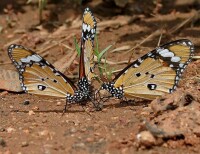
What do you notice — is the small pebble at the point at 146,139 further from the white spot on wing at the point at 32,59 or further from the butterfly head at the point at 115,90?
the white spot on wing at the point at 32,59

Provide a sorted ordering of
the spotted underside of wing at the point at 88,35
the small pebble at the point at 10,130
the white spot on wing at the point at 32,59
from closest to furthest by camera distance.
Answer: the small pebble at the point at 10,130
the white spot on wing at the point at 32,59
the spotted underside of wing at the point at 88,35

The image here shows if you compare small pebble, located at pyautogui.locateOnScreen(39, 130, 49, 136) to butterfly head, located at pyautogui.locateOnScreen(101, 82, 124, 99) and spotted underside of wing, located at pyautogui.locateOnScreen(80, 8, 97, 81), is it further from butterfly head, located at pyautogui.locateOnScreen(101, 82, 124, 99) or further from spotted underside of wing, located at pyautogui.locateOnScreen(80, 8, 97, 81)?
spotted underside of wing, located at pyautogui.locateOnScreen(80, 8, 97, 81)

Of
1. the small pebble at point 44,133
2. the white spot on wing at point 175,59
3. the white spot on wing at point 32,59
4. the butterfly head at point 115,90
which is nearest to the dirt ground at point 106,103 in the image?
the small pebble at point 44,133

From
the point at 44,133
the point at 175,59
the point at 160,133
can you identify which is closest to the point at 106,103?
the point at 175,59

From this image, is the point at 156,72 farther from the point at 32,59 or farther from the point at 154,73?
the point at 32,59

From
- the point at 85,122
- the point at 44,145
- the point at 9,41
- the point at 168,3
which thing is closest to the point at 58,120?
the point at 85,122

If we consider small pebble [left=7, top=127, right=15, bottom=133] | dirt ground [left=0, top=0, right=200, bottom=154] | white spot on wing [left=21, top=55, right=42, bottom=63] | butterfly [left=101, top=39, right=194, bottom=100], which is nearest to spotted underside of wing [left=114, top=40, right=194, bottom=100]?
butterfly [left=101, top=39, right=194, bottom=100]
